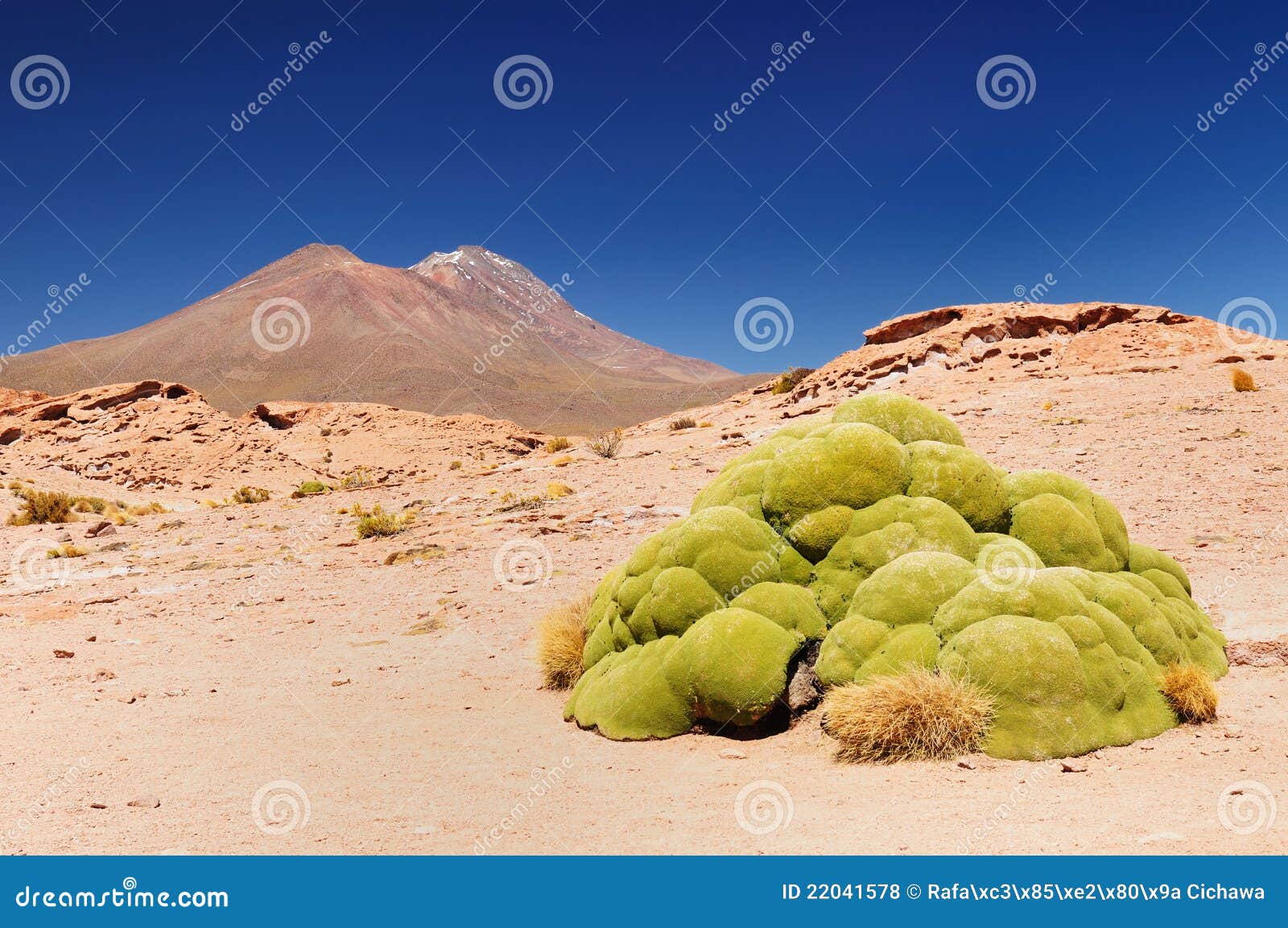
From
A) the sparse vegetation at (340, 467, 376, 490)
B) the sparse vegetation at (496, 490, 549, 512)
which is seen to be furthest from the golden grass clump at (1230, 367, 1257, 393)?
the sparse vegetation at (340, 467, 376, 490)

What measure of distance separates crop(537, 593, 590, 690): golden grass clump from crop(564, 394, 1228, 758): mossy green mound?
0.71 ft

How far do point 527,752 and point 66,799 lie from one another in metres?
3.03

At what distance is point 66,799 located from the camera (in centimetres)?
537

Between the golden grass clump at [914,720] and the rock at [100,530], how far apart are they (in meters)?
17.0

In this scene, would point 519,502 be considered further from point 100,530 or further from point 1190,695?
point 1190,695

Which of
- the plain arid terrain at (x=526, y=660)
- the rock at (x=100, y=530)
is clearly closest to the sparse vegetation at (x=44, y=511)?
the plain arid terrain at (x=526, y=660)

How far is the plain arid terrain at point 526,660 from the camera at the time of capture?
14.6ft

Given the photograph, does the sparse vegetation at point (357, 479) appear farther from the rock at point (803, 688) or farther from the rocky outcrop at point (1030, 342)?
the rock at point (803, 688)

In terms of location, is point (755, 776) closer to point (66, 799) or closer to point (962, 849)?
point (962, 849)

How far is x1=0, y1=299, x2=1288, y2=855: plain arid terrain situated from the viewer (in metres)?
4.46

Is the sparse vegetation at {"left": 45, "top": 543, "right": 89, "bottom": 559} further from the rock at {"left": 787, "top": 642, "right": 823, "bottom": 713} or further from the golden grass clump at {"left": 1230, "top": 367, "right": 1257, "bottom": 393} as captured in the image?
the golden grass clump at {"left": 1230, "top": 367, "right": 1257, "bottom": 393}

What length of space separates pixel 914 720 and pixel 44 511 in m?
19.4

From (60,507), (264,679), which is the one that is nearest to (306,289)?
(60,507)

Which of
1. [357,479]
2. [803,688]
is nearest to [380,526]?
[357,479]
